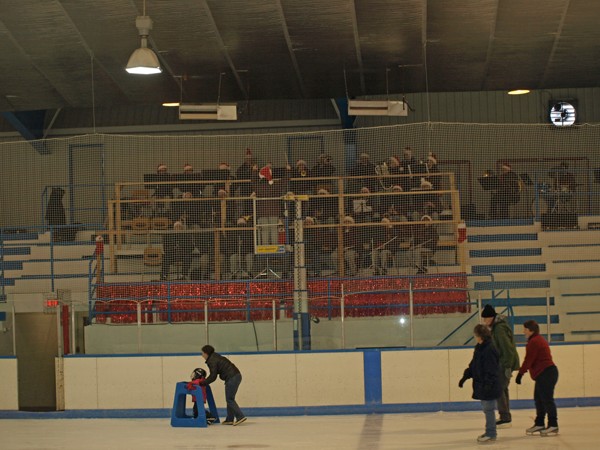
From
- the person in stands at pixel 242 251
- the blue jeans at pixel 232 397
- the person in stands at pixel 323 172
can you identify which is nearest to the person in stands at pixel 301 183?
the person in stands at pixel 323 172

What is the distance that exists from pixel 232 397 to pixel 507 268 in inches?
254

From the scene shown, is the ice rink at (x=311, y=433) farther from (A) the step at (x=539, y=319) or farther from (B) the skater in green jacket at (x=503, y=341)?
(A) the step at (x=539, y=319)

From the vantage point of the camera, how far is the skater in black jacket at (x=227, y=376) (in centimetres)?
1384

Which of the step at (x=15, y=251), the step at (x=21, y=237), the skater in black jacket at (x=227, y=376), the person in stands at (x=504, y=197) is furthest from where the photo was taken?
the step at (x=15, y=251)

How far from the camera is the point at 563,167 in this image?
17203mm

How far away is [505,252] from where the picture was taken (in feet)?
61.2

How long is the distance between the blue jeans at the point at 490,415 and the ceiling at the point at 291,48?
6774mm

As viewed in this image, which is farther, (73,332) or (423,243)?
(423,243)

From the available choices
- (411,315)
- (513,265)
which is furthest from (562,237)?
(411,315)

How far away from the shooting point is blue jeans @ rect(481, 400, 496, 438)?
38.6 feet

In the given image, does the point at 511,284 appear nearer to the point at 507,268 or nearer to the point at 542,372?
the point at 507,268

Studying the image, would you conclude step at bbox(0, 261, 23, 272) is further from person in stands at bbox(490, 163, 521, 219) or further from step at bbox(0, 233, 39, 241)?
person in stands at bbox(490, 163, 521, 219)

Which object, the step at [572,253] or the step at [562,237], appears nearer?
the step at [572,253]

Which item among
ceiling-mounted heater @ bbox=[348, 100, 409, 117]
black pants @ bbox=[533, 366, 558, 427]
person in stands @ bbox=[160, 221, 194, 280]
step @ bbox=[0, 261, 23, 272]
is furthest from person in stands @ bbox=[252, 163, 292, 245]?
black pants @ bbox=[533, 366, 558, 427]
